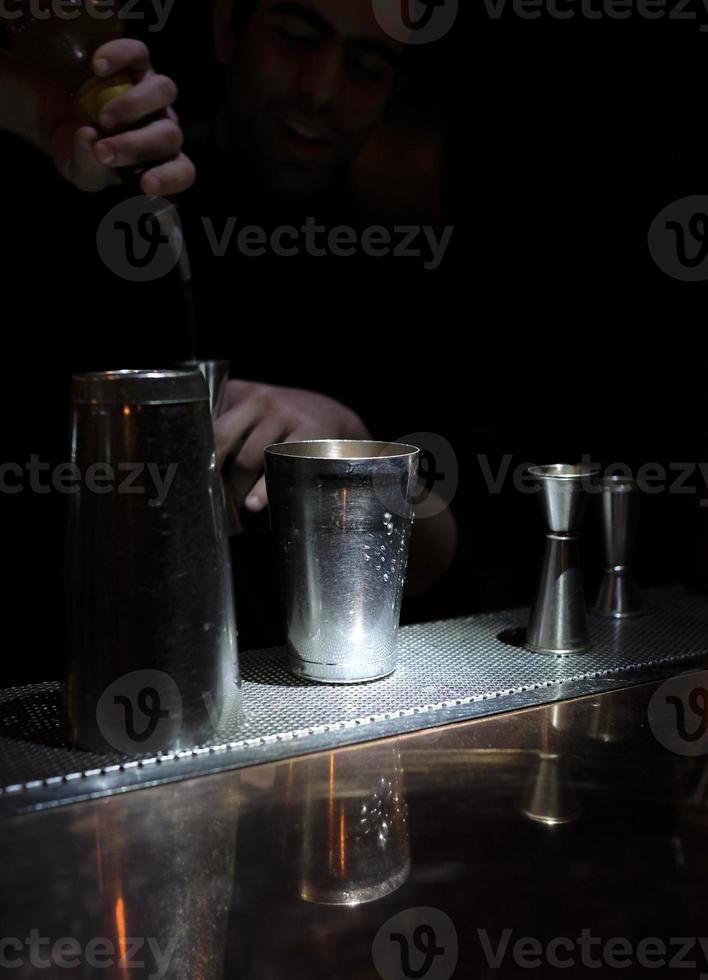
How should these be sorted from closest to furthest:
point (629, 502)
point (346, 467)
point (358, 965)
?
1. point (358, 965)
2. point (346, 467)
3. point (629, 502)

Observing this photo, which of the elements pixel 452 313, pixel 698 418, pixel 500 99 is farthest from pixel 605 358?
pixel 500 99

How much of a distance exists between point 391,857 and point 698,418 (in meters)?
0.92

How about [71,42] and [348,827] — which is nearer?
[348,827]

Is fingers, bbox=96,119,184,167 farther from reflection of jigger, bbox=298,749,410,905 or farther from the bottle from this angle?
reflection of jigger, bbox=298,749,410,905

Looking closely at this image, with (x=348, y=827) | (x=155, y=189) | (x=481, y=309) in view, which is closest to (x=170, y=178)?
(x=155, y=189)

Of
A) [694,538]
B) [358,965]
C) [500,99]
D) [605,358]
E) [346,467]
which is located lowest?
[358,965]

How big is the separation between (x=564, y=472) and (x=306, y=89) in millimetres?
572

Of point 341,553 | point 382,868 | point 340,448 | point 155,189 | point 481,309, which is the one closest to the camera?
point 382,868

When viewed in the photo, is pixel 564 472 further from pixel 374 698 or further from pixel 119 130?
pixel 119 130

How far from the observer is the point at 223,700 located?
2.55ft

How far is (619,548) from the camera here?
1125mm

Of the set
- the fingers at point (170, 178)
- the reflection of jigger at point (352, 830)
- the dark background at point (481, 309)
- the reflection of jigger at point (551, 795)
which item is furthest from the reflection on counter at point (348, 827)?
the fingers at point (170, 178)

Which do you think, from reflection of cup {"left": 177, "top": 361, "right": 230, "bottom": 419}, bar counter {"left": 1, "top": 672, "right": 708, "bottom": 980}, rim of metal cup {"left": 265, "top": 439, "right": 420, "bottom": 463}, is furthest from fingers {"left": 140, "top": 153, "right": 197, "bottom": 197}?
bar counter {"left": 1, "top": 672, "right": 708, "bottom": 980}

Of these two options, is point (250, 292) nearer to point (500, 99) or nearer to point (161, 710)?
point (500, 99)
